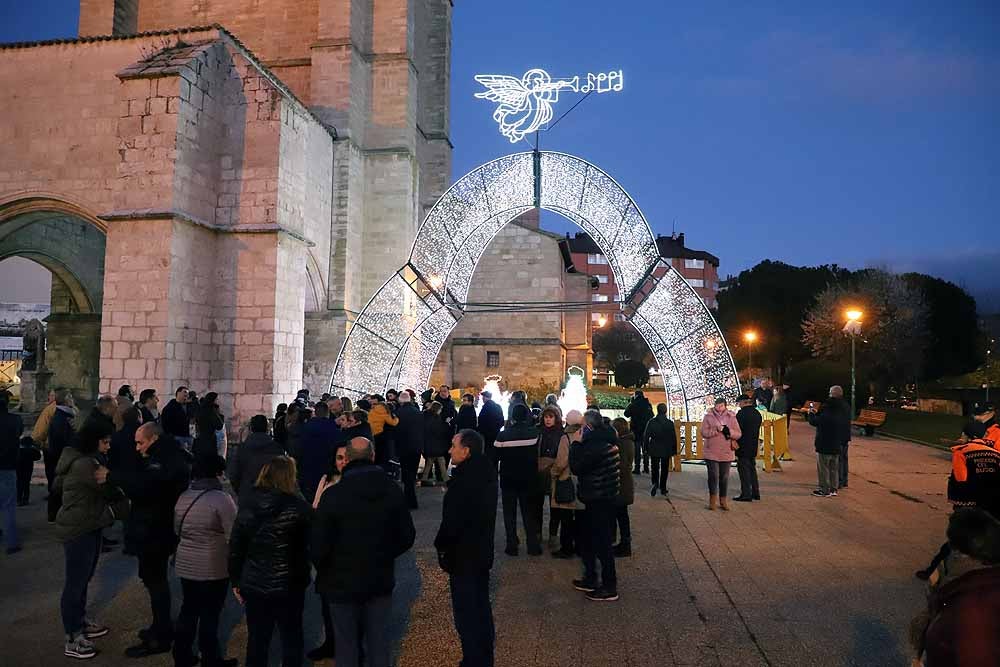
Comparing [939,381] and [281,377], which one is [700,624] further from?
[939,381]

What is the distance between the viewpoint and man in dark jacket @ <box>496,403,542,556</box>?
6.65m

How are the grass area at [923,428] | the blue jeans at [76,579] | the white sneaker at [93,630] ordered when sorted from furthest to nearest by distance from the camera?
1. the grass area at [923,428]
2. the white sneaker at [93,630]
3. the blue jeans at [76,579]

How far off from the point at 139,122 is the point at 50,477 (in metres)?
7.33

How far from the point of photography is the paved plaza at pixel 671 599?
431 centimetres

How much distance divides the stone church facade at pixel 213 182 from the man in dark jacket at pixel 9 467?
218 inches

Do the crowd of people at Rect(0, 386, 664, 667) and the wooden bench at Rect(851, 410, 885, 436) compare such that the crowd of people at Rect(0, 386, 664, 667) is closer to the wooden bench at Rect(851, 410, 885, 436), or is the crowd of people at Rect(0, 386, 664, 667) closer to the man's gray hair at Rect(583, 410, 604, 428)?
the man's gray hair at Rect(583, 410, 604, 428)

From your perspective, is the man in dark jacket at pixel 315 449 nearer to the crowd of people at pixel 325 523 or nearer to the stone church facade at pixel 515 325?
the crowd of people at pixel 325 523

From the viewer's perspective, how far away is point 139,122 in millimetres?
12344

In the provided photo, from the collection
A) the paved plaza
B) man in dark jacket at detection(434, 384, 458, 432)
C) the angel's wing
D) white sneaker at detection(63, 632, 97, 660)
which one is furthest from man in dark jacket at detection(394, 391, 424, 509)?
the angel's wing

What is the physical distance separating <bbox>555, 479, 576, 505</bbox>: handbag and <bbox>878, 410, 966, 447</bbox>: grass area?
48.9 ft

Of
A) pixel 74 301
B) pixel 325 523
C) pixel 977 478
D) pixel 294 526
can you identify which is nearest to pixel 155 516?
pixel 294 526

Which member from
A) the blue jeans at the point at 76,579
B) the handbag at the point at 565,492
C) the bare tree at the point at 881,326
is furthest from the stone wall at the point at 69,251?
the bare tree at the point at 881,326

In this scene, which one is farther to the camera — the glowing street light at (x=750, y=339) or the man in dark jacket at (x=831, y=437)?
the glowing street light at (x=750, y=339)

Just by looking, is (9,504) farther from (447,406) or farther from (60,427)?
(447,406)
